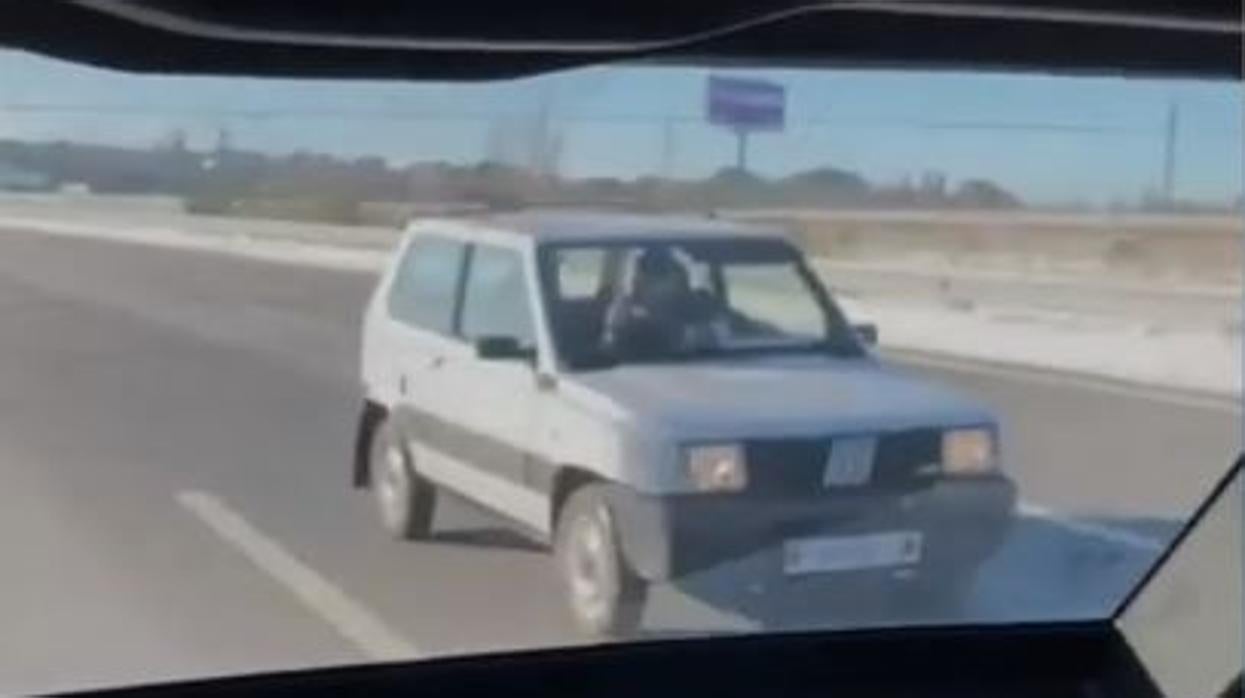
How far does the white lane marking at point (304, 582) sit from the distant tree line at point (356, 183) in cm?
35

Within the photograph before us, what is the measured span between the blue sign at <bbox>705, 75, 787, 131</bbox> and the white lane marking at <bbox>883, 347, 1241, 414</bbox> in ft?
1.22

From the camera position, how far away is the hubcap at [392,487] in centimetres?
283

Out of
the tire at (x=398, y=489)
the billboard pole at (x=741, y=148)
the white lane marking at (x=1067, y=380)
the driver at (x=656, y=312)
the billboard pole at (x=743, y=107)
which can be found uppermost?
the billboard pole at (x=743, y=107)

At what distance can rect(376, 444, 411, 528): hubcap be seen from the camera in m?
2.83

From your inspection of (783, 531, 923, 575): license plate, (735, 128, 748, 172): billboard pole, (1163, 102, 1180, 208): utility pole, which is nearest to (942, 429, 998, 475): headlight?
(783, 531, 923, 575): license plate

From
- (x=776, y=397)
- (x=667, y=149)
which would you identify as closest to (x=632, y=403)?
(x=776, y=397)

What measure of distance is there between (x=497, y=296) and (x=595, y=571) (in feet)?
1.20

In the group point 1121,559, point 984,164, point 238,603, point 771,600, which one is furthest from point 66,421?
point 1121,559

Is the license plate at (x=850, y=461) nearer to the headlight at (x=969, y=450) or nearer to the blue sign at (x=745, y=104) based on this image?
the headlight at (x=969, y=450)

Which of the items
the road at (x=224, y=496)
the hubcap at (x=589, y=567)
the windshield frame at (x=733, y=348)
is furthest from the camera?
the hubcap at (x=589, y=567)

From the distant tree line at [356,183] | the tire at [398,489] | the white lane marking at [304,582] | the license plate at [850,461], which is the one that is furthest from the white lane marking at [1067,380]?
the white lane marking at [304,582]

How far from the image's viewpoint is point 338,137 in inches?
102

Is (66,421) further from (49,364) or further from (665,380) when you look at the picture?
(665,380)

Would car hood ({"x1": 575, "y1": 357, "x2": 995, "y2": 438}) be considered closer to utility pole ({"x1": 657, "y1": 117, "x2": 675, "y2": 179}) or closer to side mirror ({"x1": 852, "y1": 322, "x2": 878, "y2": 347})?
side mirror ({"x1": 852, "y1": 322, "x2": 878, "y2": 347})
